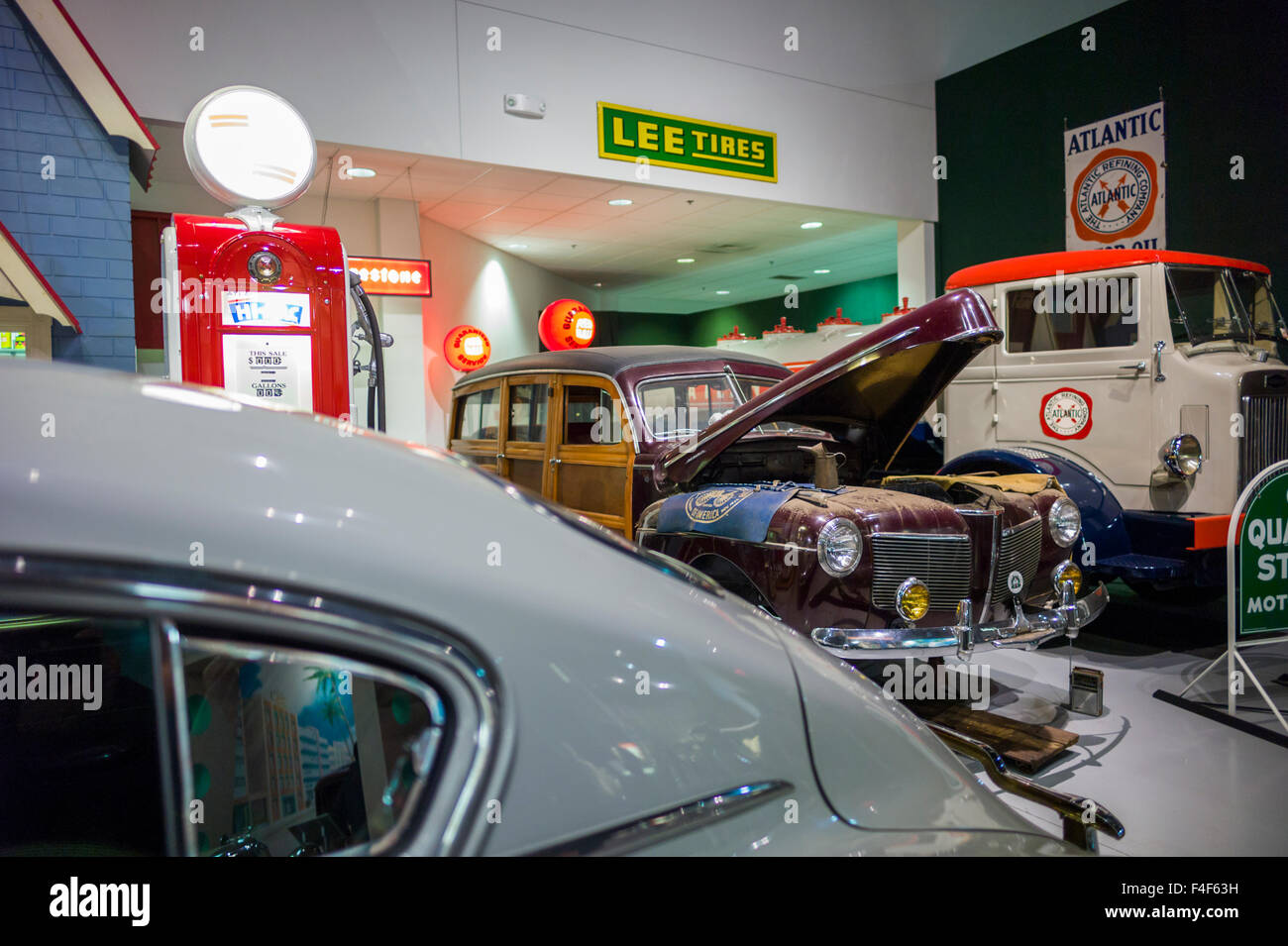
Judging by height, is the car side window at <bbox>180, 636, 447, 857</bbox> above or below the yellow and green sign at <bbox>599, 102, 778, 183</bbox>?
below

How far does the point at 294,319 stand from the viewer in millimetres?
4227

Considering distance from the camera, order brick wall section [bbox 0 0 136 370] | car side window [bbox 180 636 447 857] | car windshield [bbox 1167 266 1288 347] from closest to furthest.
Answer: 1. car side window [bbox 180 636 447 857]
2. car windshield [bbox 1167 266 1288 347]
3. brick wall section [bbox 0 0 136 370]

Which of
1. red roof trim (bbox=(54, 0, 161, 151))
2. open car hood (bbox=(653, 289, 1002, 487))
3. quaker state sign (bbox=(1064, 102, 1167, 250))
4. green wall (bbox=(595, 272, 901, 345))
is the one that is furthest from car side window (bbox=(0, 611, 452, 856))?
green wall (bbox=(595, 272, 901, 345))

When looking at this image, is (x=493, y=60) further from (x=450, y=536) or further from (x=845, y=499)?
(x=450, y=536)

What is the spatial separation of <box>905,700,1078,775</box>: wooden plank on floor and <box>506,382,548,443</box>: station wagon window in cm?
305

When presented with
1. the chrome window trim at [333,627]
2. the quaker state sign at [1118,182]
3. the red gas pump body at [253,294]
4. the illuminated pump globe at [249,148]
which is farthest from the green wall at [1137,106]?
the chrome window trim at [333,627]

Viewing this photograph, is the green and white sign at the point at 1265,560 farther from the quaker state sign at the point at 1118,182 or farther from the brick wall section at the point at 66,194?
the brick wall section at the point at 66,194

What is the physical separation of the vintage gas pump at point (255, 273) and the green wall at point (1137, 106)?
8573mm

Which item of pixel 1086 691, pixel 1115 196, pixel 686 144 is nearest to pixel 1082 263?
pixel 1086 691

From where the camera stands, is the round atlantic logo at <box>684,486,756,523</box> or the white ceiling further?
the white ceiling

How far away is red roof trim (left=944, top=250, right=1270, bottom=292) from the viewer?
515 cm

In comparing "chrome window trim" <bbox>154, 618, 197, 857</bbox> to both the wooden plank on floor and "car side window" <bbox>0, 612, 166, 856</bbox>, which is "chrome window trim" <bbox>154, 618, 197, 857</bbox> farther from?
the wooden plank on floor
